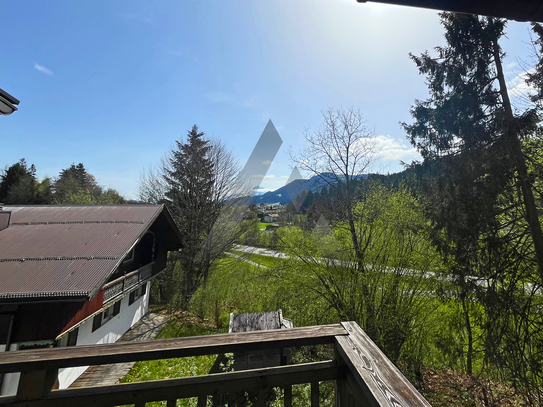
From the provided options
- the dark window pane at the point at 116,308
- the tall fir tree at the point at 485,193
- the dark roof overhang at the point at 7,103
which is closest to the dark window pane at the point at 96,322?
the dark window pane at the point at 116,308

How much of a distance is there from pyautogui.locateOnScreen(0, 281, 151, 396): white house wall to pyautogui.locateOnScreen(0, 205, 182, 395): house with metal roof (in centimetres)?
2

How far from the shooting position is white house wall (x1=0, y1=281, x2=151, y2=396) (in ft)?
15.3

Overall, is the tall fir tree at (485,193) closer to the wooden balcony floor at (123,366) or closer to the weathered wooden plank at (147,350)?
the weathered wooden plank at (147,350)

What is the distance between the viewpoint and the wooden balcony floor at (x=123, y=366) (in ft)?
20.0

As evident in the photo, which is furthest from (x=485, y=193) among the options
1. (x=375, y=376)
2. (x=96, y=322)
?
(x=96, y=322)

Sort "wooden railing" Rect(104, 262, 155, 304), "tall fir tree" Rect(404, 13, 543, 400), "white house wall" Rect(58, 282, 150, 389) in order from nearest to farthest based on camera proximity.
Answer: "tall fir tree" Rect(404, 13, 543, 400)
"white house wall" Rect(58, 282, 150, 389)
"wooden railing" Rect(104, 262, 155, 304)

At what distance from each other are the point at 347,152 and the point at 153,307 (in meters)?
12.7

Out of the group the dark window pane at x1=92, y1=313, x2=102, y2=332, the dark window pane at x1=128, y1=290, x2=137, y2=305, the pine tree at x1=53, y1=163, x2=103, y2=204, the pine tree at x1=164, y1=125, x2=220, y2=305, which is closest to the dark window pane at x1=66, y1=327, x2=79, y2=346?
the dark window pane at x1=92, y1=313, x2=102, y2=332

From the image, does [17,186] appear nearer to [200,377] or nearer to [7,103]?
[7,103]

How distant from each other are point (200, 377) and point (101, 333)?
8828mm

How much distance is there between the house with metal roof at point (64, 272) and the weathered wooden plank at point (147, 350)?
403 cm

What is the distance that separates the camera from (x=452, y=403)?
6.44 meters

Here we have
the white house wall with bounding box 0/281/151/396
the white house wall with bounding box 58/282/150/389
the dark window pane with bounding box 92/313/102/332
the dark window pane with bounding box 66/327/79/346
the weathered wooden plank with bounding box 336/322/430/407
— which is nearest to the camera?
the weathered wooden plank with bounding box 336/322/430/407

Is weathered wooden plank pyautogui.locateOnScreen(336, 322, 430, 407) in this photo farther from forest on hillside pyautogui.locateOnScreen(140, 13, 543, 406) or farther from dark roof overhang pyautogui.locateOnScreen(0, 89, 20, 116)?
forest on hillside pyautogui.locateOnScreen(140, 13, 543, 406)
